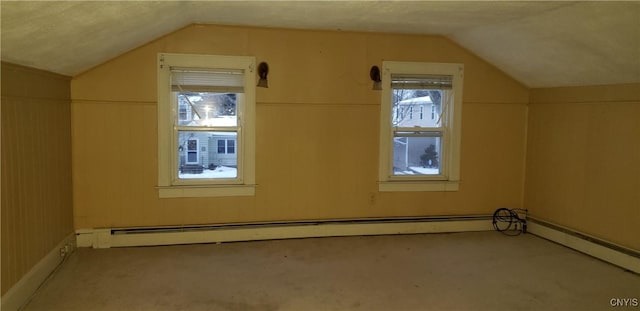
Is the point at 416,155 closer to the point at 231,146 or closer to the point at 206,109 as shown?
the point at 231,146

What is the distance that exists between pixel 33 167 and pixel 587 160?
16.1 feet

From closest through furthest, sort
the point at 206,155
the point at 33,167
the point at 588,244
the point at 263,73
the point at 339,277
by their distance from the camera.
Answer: the point at 33,167 → the point at 339,277 → the point at 588,244 → the point at 263,73 → the point at 206,155

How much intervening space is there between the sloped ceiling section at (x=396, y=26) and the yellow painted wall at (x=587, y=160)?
0.73 feet

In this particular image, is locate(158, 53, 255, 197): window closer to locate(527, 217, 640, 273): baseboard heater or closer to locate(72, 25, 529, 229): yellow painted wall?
locate(72, 25, 529, 229): yellow painted wall

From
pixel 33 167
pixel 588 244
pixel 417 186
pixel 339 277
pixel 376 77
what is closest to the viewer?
pixel 33 167

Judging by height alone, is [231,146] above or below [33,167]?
above

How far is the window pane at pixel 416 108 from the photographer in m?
5.13

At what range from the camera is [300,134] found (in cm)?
489

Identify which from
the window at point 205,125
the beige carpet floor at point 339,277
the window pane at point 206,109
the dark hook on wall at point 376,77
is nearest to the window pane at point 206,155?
the window at point 205,125

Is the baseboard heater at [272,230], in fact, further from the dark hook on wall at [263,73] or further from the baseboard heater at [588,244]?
the dark hook on wall at [263,73]

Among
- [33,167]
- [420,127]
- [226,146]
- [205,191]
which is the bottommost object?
[205,191]

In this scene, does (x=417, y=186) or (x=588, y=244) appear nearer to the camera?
(x=588, y=244)

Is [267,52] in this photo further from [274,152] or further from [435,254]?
[435,254]

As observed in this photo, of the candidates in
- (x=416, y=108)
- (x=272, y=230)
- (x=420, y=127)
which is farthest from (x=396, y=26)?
(x=272, y=230)
